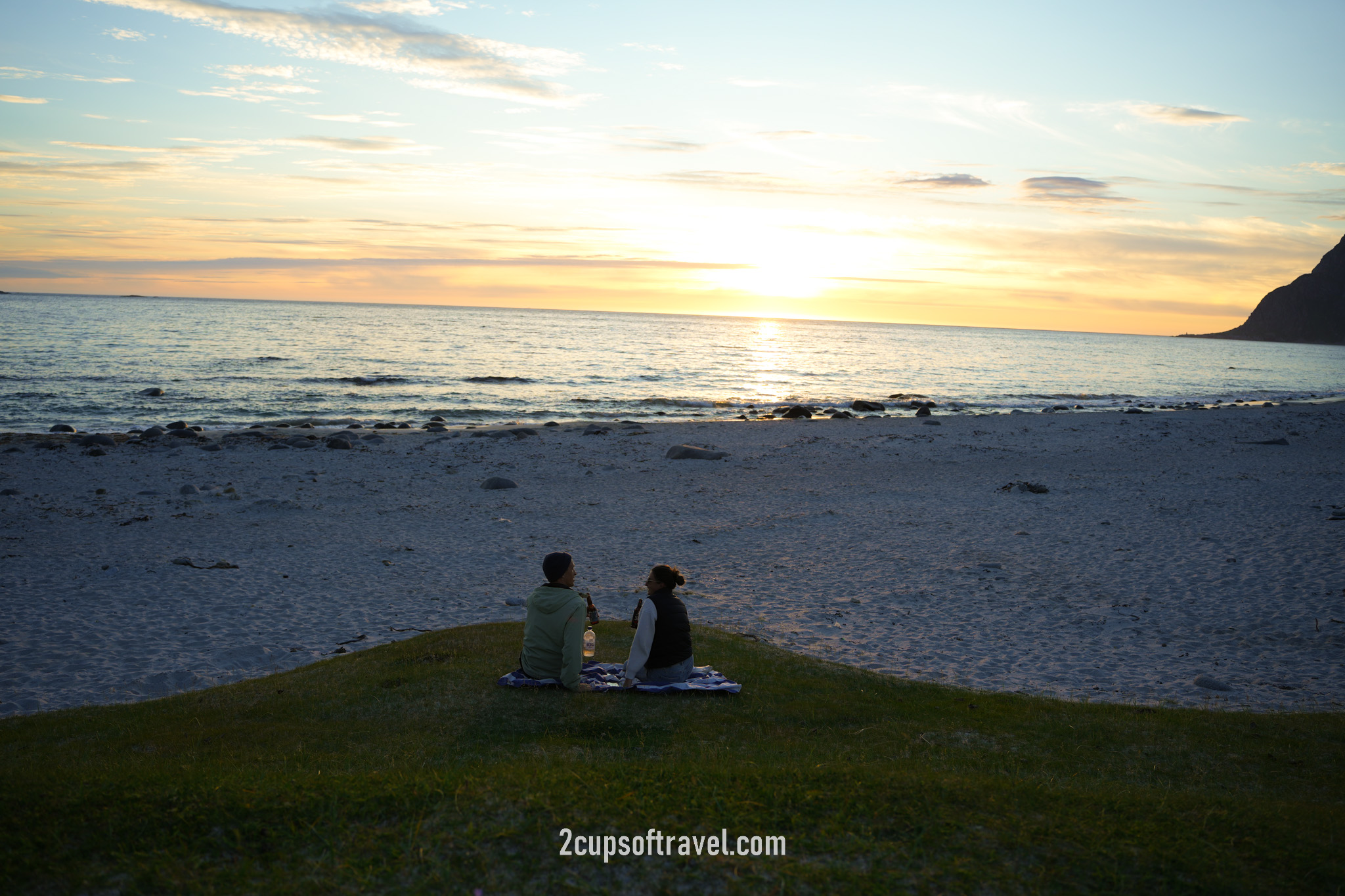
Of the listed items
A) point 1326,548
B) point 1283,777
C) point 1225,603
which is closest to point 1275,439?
point 1326,548

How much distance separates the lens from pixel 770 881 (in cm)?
412

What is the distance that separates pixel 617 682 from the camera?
8180mm

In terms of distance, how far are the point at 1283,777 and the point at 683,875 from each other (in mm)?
5440

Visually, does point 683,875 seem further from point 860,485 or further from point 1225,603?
point 860,485

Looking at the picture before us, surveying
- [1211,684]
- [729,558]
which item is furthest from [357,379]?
[1211,684]

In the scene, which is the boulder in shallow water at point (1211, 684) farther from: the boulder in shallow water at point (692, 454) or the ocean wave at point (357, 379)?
the ocean wave at point (357, 379)

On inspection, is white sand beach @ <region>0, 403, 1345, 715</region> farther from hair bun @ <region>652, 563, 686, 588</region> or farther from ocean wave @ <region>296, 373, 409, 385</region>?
ocean wave @ <region>296, 373, 409, 385</region>

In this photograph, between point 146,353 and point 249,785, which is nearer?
point 249,785

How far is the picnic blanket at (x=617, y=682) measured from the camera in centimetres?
792

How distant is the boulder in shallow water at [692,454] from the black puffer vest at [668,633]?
1913 centimetres

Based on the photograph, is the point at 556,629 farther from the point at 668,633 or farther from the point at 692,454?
the point at 692,454

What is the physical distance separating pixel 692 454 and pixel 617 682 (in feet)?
63.5

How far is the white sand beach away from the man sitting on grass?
397cm

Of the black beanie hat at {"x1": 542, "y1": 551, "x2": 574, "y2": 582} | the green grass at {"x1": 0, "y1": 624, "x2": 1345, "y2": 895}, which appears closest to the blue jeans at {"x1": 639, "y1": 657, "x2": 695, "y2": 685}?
the green grass at {"x1": 0, "y1": 624, "x2": 1345, "y2": 895}
